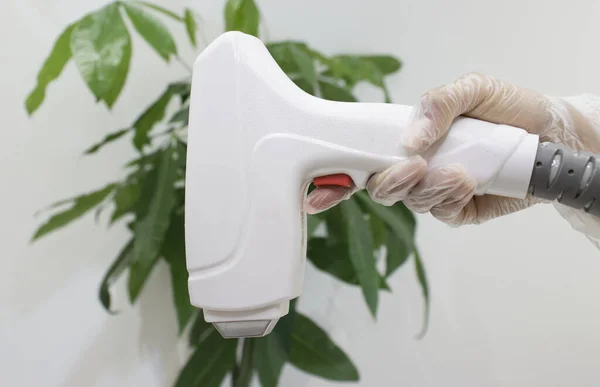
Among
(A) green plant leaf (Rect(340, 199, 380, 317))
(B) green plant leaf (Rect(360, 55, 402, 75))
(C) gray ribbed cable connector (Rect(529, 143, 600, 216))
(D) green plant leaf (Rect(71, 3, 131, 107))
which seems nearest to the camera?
(C) gray ribbed cable connector (Rect(529, 143, 600, 216))

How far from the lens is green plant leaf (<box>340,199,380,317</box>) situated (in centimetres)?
82

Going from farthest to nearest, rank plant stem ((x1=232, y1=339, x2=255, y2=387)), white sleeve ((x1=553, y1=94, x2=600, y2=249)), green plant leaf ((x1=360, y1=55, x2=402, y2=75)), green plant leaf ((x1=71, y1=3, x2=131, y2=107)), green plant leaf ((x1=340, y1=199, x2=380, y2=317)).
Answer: green plant leaf ((x1=360, y1=55, x2=402, y2=75)) < plant stem ((x1=232, y1=339, x2=255, y2=387)) < green plant leaf ((x1=340, y1=199, x2=380, y2=317)) < green plant leaf ((x1=71, y1=3, x2=131, y2=107)) < white sleeve ((x1=553, y1=94, x2=600, y2=249))

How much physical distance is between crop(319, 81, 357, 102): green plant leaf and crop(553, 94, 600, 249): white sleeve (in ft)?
1.41

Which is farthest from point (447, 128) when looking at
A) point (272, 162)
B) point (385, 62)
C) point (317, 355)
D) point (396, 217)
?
point (385, 62)

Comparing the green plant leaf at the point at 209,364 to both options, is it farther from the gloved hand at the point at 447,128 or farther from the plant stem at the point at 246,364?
the gloved hand at the point at 447,128

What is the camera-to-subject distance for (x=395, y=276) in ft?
4.01

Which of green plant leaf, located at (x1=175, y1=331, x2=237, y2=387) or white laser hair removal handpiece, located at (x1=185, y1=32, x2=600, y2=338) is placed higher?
white laser hair removal handpiece, located at (x1=185, y1=32, x2=600, y2=338)

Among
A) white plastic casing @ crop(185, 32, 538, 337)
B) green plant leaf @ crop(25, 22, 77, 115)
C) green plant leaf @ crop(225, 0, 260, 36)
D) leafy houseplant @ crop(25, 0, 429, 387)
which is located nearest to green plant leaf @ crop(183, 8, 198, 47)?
leafy houseplant @ crop(25, 0, 429, 387)

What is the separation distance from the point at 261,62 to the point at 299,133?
9 centimetres

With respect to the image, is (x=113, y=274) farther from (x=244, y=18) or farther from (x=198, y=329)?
(x=244, y=18)

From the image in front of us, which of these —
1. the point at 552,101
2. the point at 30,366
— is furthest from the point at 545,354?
the point at 30,366

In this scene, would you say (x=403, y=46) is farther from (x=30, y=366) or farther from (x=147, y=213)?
(x=30, y=366)

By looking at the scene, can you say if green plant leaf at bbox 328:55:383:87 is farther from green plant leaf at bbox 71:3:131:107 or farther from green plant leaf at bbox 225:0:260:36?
green plant leaf at bbox 71:3:131:107

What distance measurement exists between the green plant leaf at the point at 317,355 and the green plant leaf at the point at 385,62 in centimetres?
64
